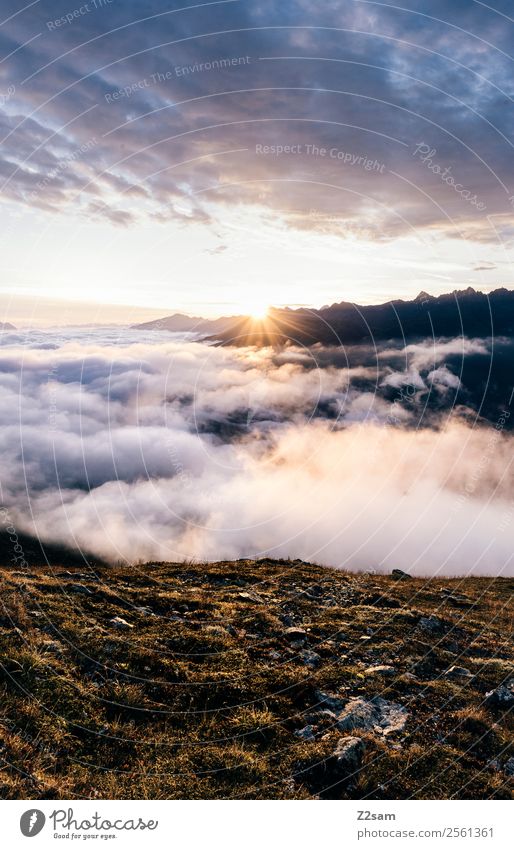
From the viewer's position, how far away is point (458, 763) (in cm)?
1151

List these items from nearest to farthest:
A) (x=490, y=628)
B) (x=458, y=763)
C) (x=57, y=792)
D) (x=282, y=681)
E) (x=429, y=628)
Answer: (x=57, y=792) → (x=458, y=763) → (x=282, y=681) → (x=429, y=628) → (x=490, y=628)

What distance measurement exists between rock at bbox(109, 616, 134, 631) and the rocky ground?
0.07m

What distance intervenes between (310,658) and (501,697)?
591 cm

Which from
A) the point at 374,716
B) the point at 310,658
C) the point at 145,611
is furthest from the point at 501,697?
the point at 145,611

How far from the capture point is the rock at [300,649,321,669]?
15.1 m

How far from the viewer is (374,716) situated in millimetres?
12664

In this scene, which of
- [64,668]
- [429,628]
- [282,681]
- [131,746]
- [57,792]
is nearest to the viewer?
[57,792]

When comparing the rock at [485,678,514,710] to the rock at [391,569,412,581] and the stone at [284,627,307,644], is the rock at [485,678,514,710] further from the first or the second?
the rock at [391,569,412,581]

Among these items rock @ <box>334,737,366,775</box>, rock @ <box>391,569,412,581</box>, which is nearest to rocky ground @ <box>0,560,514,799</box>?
rock @ <box>334,737,366,775</box>

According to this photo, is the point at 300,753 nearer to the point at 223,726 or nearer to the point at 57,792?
the point at 223,726

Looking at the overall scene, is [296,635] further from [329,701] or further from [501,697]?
[501,697]

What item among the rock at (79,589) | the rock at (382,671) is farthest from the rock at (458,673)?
the rock at (79,589)
